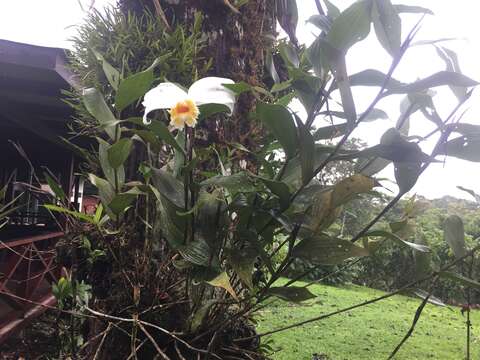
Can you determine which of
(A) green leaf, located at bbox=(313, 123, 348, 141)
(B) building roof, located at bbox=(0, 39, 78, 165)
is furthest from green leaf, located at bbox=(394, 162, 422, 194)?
(B) building roof, located at bbox=(0, 39, 78, 165)

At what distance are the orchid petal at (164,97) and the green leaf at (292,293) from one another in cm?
31

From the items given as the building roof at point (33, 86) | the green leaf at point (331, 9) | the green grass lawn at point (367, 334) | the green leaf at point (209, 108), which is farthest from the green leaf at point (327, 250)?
the green grass lawn at point (367, 334)

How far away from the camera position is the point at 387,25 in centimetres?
50

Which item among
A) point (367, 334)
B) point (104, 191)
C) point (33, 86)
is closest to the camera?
point (104, 191)

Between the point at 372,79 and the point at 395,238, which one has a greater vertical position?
the point at 372,79

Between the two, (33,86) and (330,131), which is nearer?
(330,131)

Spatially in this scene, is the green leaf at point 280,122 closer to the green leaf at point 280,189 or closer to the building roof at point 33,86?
the green leaf at point 280,189

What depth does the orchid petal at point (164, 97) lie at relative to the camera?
1.64 feet

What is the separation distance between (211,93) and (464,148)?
357 millimetres

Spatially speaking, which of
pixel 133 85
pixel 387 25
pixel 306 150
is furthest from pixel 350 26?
pixel 133 85

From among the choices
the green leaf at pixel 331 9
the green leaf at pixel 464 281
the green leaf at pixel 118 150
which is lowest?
the green leaf at pixel 464 281

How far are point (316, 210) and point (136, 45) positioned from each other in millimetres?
600

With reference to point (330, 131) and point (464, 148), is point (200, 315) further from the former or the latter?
point (464, 148)

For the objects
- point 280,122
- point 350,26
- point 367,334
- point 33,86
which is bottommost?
point 367,334
